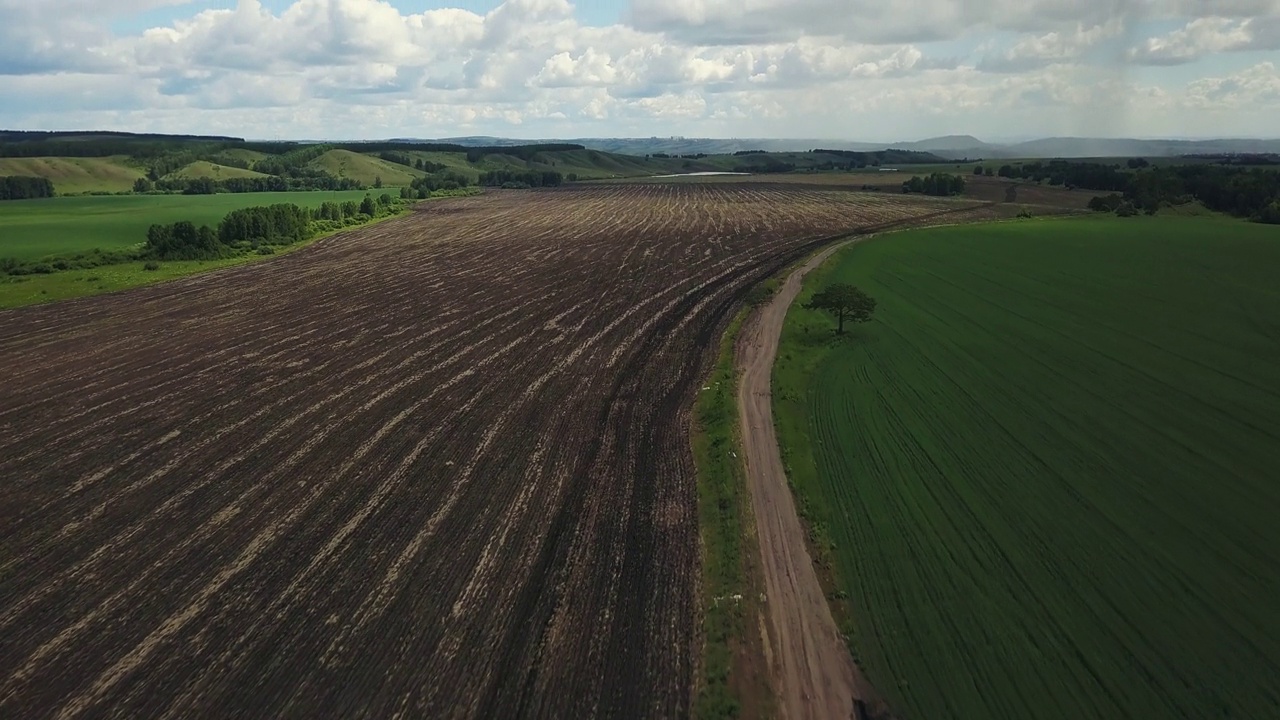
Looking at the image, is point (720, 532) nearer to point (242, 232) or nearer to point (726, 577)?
point (726, 577)

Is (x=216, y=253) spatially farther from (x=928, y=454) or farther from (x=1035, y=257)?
(x=1035, y=257)

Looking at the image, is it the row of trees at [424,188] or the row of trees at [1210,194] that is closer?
the row of trees at [1210,194]

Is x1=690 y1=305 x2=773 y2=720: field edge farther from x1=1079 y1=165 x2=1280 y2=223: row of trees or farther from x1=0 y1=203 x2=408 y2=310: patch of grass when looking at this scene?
x1=1079 y1=165 x2=1280 y2=223: row of trees

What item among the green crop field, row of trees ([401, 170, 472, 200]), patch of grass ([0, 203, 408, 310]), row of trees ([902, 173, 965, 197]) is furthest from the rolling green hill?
the green crop field

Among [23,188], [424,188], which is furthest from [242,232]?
[23,188]

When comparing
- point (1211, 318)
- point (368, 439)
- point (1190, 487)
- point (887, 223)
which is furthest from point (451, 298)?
point (887, 223)

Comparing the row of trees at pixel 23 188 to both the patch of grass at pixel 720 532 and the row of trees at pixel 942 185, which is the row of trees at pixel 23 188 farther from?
the row of trees at pixel 942 185

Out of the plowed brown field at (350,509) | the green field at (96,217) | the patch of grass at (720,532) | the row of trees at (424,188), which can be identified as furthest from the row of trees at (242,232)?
the patch of grass at (720,532)
